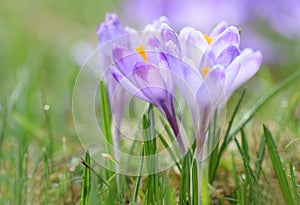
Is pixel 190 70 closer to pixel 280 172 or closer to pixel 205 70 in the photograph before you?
pixel 205 70

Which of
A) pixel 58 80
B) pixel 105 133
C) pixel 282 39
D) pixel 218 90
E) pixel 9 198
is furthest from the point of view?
pixel 282 39

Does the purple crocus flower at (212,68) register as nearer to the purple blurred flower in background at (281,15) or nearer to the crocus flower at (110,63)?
the crocus flower at (110,63)

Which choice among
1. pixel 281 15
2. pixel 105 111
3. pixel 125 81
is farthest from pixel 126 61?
pixel 281 15

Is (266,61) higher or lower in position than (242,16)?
lower

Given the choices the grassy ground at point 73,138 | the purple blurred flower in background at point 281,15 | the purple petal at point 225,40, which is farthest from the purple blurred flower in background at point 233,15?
the purple petal at point 225,40

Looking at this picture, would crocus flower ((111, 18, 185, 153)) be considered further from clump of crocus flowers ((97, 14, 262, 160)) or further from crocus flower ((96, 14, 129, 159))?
crocus flower ((96, 14, 129, 159))

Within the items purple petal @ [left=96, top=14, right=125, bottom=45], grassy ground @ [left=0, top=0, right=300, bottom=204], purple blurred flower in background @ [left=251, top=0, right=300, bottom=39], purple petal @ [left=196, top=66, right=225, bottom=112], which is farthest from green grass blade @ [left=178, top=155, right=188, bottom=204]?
purple blurred flower in background @ [left=251, top=0, right=300, bottom=39]

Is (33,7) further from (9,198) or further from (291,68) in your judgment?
(9,198)

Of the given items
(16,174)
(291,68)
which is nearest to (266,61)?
(291,68)
